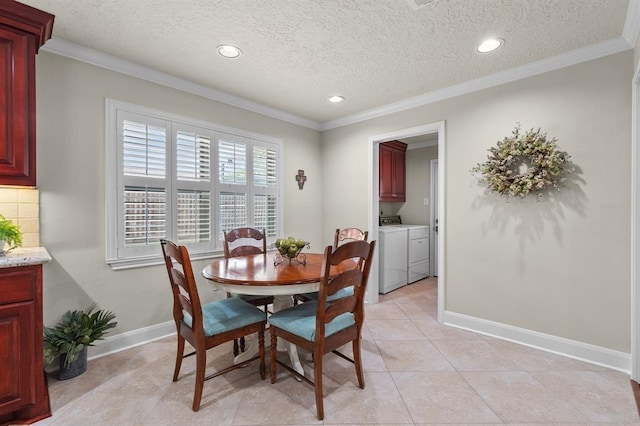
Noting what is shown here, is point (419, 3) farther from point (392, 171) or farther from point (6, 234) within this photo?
point (392, 171)

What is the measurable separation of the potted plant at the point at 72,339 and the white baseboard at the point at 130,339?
0.73ft

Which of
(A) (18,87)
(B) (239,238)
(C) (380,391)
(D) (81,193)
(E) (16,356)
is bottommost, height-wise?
(C) (380,391)

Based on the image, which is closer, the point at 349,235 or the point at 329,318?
the point at 329,318

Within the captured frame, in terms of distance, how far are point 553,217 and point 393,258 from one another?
81.0 inches

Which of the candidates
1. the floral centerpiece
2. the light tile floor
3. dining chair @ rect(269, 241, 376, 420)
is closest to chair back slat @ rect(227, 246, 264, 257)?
the light tile floor

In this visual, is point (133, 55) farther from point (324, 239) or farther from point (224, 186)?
point (324, 239)

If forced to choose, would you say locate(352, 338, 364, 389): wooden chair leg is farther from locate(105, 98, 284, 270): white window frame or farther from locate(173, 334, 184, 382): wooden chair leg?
locate(105, 98, 284, 270): white window frame

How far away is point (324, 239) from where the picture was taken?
4199mm

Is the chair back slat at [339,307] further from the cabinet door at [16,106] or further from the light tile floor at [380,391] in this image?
the cabinet door at [16,106]

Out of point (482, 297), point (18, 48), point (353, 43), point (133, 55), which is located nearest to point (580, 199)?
point (482, 297)

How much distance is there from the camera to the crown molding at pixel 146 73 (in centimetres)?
216

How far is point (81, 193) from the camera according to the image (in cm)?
224

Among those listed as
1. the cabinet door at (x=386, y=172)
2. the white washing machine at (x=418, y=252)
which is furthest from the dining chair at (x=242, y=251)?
the white washing machine at (x=418, y=252)

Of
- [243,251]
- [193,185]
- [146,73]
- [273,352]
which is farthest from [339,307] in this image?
[146,73]
